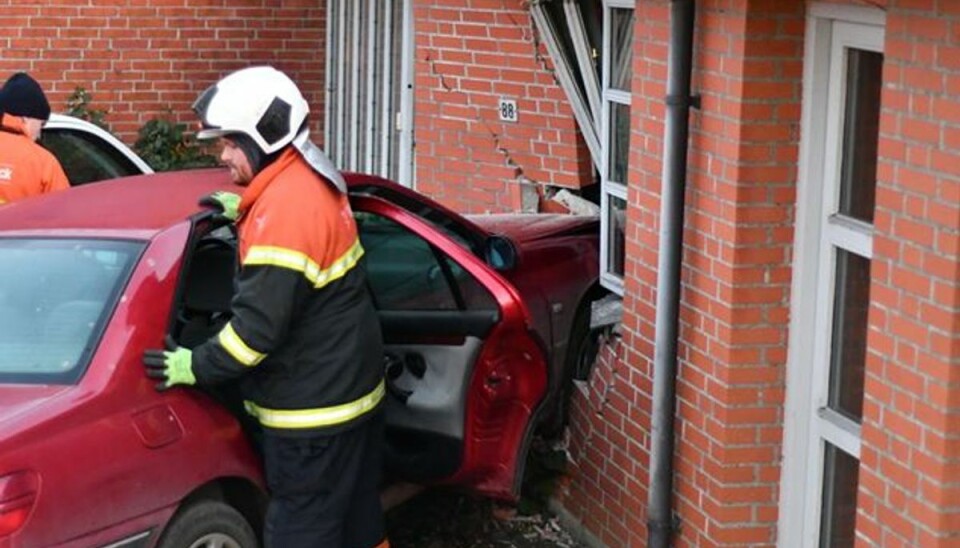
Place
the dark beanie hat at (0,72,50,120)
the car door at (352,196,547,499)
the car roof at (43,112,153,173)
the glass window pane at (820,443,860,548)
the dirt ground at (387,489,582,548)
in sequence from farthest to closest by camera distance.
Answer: the car roof at (43,112,153,173) < the dark beanie hat at (0,72,50,120) < the dirt ground at (387,489,582,548) < the car door at (352,196,547,499) < the glass window pane at (820,443,860,548)

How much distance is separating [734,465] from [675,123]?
3.96 ft

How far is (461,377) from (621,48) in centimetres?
190

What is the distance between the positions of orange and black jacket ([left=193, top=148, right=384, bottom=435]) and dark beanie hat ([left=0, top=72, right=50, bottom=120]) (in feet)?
8.69

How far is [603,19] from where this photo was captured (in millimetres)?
8477

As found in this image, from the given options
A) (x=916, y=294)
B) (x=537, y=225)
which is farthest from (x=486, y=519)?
(x=916, y=294)

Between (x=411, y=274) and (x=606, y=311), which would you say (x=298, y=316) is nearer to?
(x=411, y=274)

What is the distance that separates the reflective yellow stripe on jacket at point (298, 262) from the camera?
19.1ft

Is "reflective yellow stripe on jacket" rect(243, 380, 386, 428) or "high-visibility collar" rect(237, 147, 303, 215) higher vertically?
"high-visibility collar" rect(237, 147, 303, 215)

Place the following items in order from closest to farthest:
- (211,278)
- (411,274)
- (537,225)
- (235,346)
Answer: (235,346) < (211,278) < (411,274) < (537,225)

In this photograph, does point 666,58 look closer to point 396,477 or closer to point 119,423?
point 396,477

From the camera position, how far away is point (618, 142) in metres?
8.12

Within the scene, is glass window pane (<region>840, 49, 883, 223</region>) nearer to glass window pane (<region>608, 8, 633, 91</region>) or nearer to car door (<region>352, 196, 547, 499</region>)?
car door (<region>352, 196, 547, 499</region>)

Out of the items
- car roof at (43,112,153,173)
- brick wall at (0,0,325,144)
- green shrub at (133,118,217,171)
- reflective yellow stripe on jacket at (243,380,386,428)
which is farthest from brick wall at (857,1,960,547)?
brick wall at (0,0,325,144)

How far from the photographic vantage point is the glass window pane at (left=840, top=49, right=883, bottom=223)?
19.4 ft
